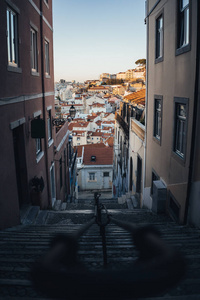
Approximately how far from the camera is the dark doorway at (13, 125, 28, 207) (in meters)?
8.14

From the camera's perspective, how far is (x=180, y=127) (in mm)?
7391

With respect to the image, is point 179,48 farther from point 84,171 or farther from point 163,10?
point 84,171

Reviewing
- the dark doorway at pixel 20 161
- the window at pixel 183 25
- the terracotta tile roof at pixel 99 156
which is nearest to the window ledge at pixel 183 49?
the window at pixel 183 25

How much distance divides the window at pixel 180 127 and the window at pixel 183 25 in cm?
134

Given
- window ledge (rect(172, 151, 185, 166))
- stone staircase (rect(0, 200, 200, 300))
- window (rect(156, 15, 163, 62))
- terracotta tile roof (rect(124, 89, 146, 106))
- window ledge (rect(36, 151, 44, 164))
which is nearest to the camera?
stone staircase (rect(0, 200, 200, 300))

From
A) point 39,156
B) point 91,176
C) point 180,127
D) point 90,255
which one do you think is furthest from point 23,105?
point 91,176

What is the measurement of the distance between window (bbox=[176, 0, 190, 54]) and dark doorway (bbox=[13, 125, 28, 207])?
16.7 feet

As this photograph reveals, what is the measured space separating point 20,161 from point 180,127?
194 inches

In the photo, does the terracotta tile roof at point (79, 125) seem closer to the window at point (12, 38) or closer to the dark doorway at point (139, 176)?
the dark doorway at point (139, 176)

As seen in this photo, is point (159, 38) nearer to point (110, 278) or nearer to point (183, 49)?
point (183, 49)

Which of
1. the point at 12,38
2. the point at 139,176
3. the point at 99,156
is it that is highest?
the point at 12,38

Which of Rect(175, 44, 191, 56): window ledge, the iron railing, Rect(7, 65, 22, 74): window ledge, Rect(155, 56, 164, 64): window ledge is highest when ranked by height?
Rect(155, 56, 164, 64): window ledge

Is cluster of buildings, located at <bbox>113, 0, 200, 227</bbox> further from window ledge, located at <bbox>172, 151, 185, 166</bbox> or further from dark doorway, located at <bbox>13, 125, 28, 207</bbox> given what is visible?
dark doorway, located at <bbox>13, 125, 28, 207</bbox>

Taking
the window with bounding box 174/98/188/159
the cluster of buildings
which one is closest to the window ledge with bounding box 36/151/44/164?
the cluster of buildings
